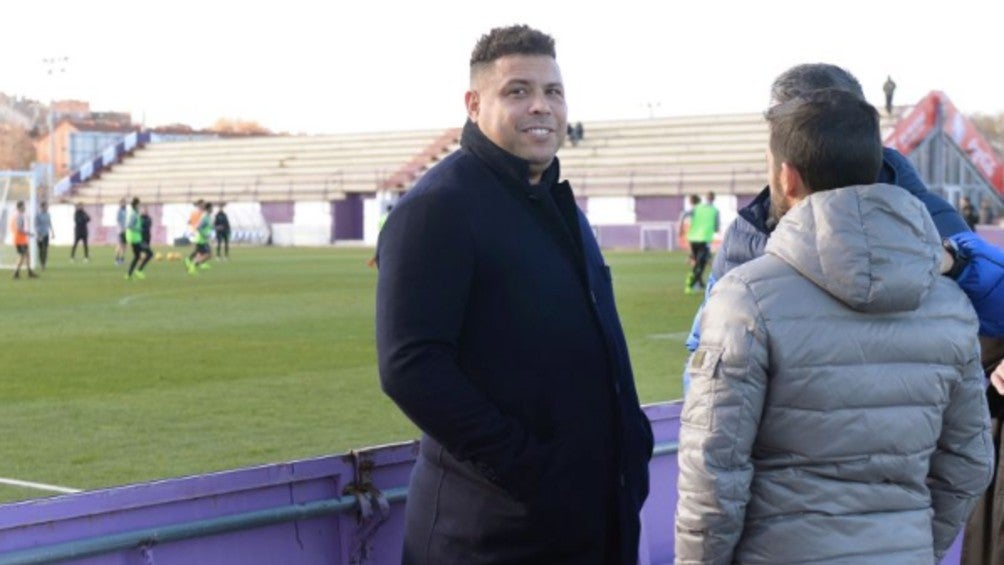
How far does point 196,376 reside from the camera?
44.3ft

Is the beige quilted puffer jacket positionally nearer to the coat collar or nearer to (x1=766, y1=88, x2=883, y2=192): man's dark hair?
(x1=766, y1=88, x2=883, y2=192): man's dark hair

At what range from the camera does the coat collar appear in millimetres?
3408

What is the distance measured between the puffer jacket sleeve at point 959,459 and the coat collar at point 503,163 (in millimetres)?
1009

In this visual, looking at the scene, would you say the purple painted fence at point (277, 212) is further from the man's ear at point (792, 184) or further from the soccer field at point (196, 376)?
the man's ear at point (792, 184)

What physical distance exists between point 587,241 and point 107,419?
8122mm

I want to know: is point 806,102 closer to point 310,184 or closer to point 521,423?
point 521,423

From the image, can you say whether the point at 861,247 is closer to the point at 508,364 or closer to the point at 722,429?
the point at 722,429

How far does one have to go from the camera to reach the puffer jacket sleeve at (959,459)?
320 cm

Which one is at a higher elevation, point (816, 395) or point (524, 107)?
point (524, 107)

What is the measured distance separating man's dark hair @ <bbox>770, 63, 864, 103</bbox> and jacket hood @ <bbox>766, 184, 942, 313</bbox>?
2.90 feet

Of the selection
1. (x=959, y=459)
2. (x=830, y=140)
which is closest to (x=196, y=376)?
(x=959, y=459)

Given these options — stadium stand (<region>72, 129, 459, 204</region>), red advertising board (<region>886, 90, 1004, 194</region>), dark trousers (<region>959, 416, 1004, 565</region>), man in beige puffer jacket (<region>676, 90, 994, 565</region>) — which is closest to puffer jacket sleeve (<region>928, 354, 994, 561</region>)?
man in beige puffer jacket (<region>676, 90, 994, 565</region>)

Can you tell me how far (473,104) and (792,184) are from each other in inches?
33.4

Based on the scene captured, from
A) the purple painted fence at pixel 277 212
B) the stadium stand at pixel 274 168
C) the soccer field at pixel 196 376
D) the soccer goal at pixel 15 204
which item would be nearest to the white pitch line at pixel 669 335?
the soccer field at pixel 196 376
